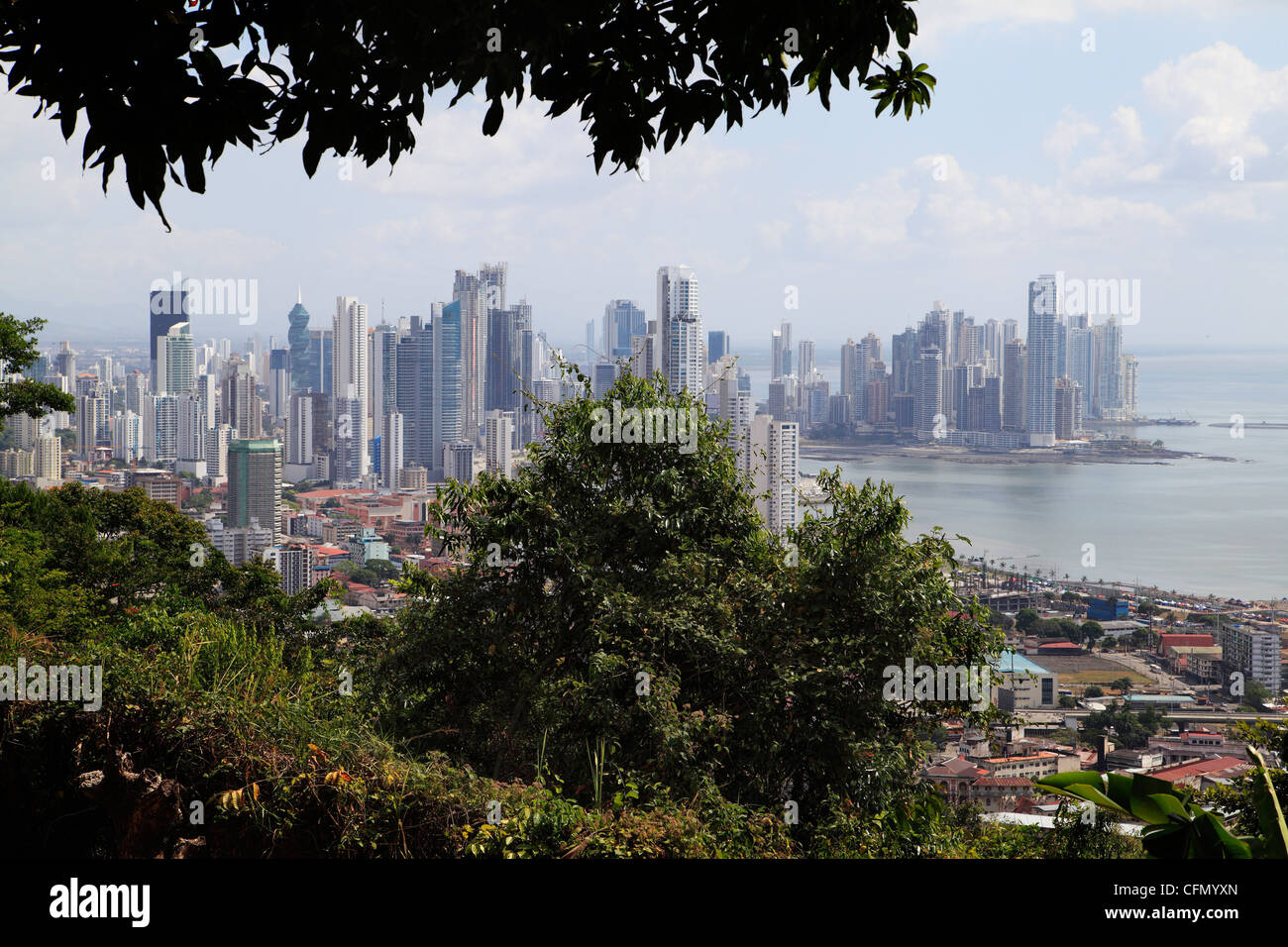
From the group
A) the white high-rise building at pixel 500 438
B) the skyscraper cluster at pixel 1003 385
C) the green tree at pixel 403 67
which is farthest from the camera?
the white high-rise building at pixel 500 438

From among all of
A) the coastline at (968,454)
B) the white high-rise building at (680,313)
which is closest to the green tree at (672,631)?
the white high-rise building at (680,313)

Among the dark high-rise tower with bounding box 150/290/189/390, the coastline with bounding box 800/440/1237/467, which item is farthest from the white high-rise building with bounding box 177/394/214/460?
the coastline with bounding box 800/440/1237/467

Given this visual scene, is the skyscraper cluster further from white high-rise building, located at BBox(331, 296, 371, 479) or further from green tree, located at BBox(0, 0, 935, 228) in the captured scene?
green tree, located at BBox(0, 0, 935, 228)

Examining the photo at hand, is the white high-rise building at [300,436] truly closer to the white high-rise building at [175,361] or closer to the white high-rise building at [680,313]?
the white high-rise building at [175,361]

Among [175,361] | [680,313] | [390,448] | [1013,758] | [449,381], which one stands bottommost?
[1013,758]

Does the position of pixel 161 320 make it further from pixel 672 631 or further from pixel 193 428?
pixel 672 631

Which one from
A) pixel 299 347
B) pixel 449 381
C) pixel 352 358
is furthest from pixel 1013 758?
pixel 299 347
